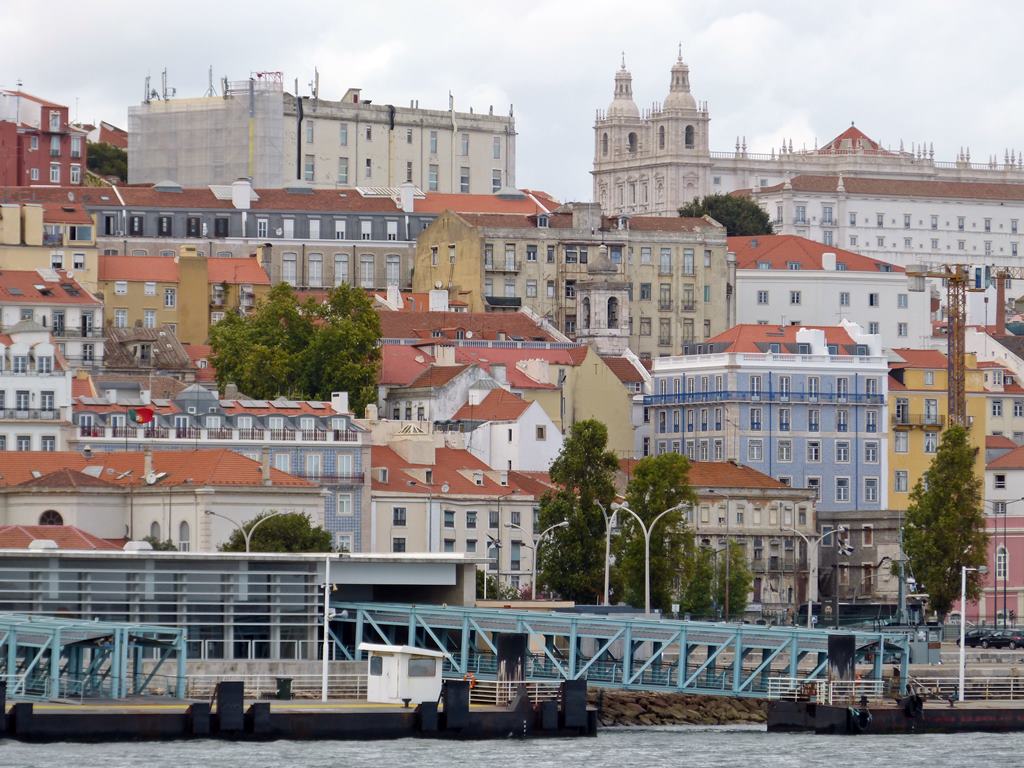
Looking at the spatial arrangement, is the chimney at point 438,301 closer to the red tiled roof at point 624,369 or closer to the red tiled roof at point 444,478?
the red tiled roof at point 624,369

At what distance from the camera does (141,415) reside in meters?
152

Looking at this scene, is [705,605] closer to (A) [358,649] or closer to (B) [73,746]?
(A) [358,649]

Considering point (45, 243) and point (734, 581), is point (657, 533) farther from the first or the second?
point (45, 243)

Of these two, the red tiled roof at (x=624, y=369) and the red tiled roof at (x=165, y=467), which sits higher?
the red tiled roof at (x=624, y=369)

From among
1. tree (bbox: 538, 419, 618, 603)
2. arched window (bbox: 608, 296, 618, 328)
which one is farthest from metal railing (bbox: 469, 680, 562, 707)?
arched window (bbox: 608, 296, 618, 328)

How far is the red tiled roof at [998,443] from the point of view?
189125mm

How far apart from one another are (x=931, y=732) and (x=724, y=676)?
8.12 m

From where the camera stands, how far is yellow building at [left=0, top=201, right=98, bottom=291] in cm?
18900

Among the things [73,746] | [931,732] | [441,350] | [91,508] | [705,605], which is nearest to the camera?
[73,746]

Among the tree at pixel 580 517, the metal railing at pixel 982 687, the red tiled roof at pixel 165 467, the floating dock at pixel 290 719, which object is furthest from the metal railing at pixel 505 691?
the red tiled roof at pixel 165 467

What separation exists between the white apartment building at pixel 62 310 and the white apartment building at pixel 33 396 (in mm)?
19772

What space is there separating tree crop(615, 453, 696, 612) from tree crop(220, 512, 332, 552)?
13.4 meters

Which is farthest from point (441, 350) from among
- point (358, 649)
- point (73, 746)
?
point (73, 746)

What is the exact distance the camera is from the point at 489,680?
110875mm
